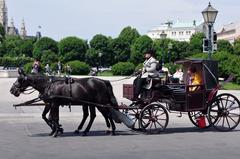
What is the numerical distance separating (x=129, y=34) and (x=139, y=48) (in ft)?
53.1

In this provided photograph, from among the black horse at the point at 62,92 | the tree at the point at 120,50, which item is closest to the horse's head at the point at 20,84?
the black horse at the point at 62,92

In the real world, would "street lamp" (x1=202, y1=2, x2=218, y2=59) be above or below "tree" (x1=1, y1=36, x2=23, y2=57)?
below

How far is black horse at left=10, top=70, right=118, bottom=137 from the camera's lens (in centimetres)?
1312

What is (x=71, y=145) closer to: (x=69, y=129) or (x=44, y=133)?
(x=44, y=133)

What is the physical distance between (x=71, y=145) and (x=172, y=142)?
2.31 meters

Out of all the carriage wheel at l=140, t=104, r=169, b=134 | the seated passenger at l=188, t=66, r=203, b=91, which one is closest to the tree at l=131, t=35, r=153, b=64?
the seated passenger at l=188, t=66, r=203, b=91

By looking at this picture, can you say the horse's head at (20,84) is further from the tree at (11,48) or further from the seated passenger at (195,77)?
the tree at (11,48)

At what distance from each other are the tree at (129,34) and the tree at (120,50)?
7.71m

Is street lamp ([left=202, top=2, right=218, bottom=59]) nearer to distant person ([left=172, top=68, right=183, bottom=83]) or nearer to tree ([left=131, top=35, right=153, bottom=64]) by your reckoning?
distant person ([left=172, top=68, right=183, bottom=83])

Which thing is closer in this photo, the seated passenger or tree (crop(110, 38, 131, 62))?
the seated passenger

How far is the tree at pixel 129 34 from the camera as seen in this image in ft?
362

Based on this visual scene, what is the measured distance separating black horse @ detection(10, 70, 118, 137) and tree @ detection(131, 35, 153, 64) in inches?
3189

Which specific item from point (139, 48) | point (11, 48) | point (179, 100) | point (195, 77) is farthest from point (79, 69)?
point (11, 48)

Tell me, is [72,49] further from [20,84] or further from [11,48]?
[20,84]
